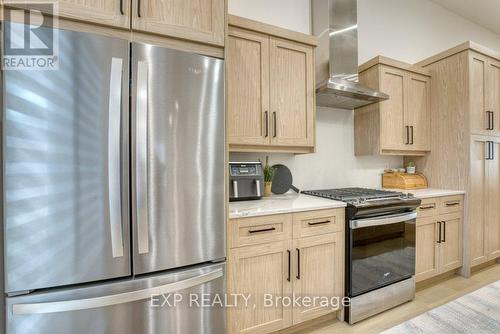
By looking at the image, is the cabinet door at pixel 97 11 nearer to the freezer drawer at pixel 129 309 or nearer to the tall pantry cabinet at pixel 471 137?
A: the freezer drawer at pixel 129 309

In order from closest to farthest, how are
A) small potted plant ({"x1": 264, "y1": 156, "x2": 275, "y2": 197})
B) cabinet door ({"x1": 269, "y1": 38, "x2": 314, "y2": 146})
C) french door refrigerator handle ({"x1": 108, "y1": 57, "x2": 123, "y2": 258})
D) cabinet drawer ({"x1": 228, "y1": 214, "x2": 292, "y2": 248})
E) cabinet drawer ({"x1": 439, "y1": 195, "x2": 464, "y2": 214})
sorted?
french door refrigerator handle ({"x1": 108, "y1": 57, "x2": 123, "y2": 258}) < cabinet drawer ({"x1": 228, "y1": 214, "x2": 292, "y2": 248}) < cabinet door ({"x1": 269, "y1": 38, "x2": 314, "y2": 146}) < small potted plant ({"x1": 264, "y1": 156, "x2": 275, "y2": 197}) < cabinet drawer ({"x1": 439, "y1": 195, "x2": 464, "y2": 214})

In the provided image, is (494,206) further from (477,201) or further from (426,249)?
(426,249)

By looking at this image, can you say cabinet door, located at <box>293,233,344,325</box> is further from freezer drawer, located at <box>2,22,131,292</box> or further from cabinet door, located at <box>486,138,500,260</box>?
cabinet door, located at <box>486,138,500,260</box>

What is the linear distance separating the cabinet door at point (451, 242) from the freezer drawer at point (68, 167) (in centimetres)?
292

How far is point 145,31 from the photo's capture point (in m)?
1.19

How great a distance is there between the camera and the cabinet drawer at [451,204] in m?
2.46

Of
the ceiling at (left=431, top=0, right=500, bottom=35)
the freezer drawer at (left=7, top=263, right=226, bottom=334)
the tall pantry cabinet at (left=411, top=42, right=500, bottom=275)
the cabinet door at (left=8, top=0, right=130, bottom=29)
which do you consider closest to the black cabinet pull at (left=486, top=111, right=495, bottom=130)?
the tall pantry cabinet at (left=411, top=42, right=500, bottom=275)

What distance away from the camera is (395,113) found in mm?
2662

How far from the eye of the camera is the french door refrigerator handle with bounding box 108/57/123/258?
1.07m

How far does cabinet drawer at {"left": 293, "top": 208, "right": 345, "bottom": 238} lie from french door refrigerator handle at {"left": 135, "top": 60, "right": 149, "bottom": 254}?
979 mm

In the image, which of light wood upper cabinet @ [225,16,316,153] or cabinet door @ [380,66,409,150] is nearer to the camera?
light wood upper cabinet @ [225,16,316,153]

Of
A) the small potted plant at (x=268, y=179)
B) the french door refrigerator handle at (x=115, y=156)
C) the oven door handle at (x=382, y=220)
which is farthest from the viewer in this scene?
the small potted plant at (x=268, y=179)

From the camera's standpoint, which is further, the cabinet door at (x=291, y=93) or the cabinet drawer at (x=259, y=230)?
the cabinet door at (x=291, y=93)

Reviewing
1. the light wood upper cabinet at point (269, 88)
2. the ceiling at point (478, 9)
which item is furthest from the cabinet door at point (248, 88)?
the ceiling at point (478, 9)
